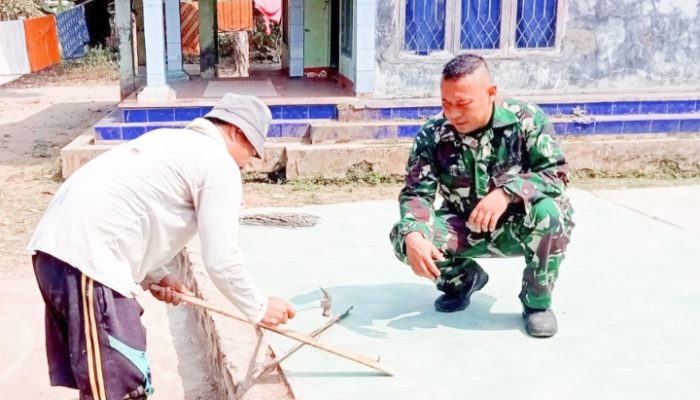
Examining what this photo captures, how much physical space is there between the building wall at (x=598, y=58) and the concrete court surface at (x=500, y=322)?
3.46 m

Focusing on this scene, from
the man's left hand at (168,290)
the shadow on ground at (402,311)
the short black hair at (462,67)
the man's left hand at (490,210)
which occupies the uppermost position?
the short black hair at (462,67)

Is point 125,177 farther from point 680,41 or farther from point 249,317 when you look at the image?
point 680,41

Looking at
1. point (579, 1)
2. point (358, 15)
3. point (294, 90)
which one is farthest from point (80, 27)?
point (579, 1)

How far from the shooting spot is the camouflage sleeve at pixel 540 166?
3.25 meters

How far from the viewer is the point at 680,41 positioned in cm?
880

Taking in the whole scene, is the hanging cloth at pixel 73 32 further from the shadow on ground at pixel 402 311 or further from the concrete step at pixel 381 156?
the shadow on ground at pixel 402 311

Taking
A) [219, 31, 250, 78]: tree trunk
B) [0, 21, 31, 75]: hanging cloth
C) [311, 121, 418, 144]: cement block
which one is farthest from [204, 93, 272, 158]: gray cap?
[0, 21, 31, 75]: hanging cloth

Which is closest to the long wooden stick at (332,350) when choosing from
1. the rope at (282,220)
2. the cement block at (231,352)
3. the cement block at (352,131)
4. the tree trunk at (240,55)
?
the cement block at (231,352)

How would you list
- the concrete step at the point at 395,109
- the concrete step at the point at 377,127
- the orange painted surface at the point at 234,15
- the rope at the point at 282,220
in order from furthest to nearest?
the orange painted surface at the point at 234,15
the concrete step at the point at 395,109
the concrete step at the point at 377,127
the rope at the point at 282,220

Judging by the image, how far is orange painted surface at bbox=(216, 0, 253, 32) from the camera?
17.6m

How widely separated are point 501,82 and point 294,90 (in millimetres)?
2356

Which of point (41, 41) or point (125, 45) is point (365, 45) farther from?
point (41, 41)

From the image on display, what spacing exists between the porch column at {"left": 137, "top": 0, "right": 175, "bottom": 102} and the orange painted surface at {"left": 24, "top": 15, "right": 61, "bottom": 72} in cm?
821

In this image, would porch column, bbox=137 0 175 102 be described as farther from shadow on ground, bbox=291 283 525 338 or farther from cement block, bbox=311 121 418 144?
shadow on ground, bbox=291 283 525 338
